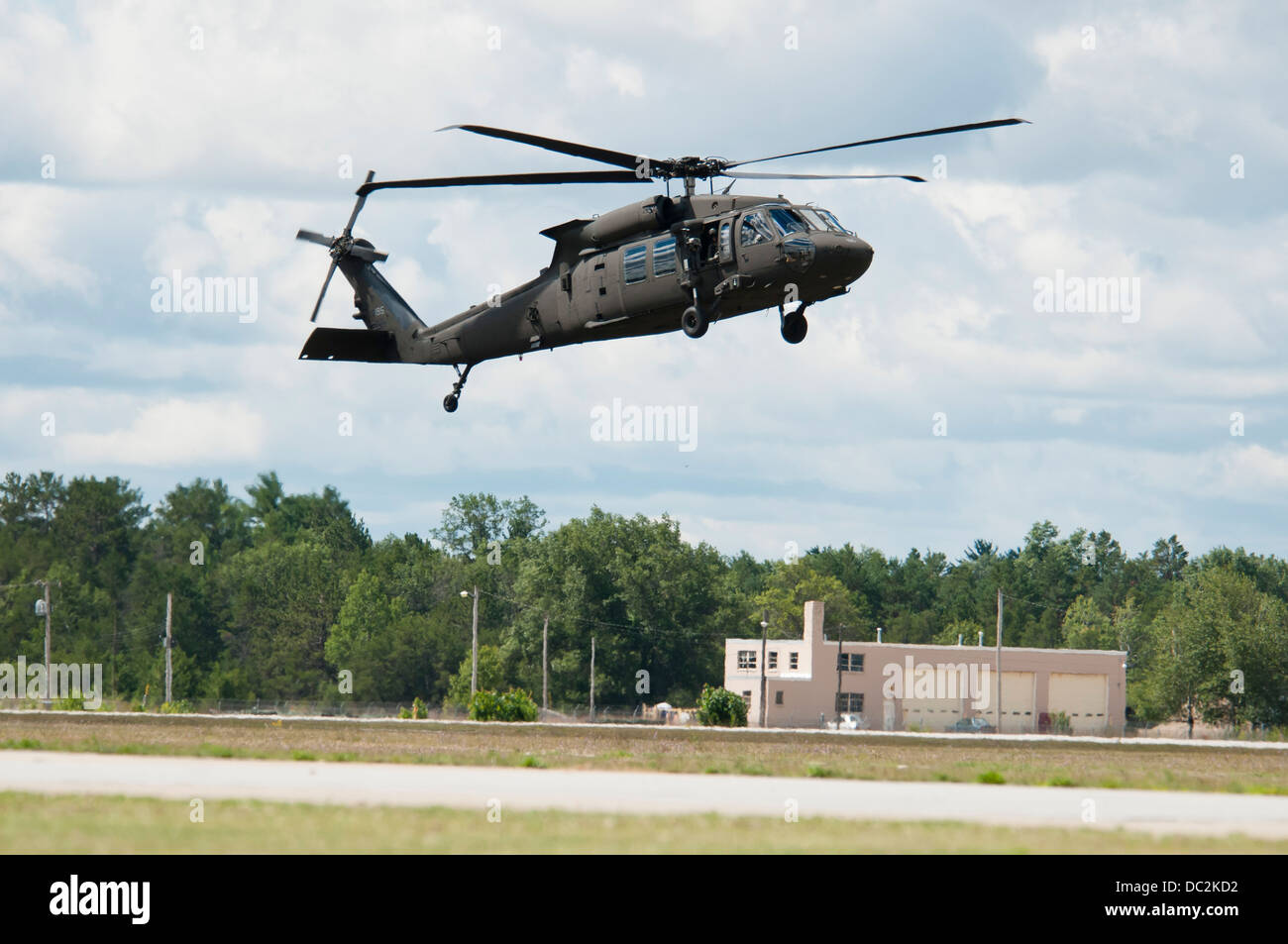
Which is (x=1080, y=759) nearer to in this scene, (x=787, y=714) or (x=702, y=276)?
(x=702, y=276)

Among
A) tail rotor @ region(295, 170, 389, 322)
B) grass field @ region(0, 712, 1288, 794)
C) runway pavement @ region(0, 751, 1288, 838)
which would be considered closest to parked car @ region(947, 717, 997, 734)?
grass field @ region(0, 712, 1288, 794)

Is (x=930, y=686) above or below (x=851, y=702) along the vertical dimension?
above

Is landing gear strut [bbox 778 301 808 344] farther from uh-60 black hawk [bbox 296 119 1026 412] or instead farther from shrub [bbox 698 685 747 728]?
shrub [bbox 698 685 747 728]

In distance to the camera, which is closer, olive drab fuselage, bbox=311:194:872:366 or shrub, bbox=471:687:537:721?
olive drab fuselage, bbox=311:194:872:366

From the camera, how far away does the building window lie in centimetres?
10606

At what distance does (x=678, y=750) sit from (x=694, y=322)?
38.7 feet

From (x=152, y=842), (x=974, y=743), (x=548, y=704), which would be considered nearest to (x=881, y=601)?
(x=548, y=704)

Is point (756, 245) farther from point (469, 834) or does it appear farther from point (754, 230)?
point (469, 834)

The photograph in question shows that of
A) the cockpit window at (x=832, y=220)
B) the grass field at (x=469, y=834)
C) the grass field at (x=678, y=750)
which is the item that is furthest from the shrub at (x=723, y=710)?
the grass field at (x=469, y=834)

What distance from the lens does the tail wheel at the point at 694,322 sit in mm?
31344

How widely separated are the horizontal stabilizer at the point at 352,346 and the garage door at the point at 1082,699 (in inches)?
3002

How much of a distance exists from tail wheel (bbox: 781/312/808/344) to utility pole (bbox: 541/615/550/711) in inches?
3113

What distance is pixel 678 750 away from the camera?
38.3 meters

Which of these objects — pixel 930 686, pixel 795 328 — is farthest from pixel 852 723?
pixel 795 328
